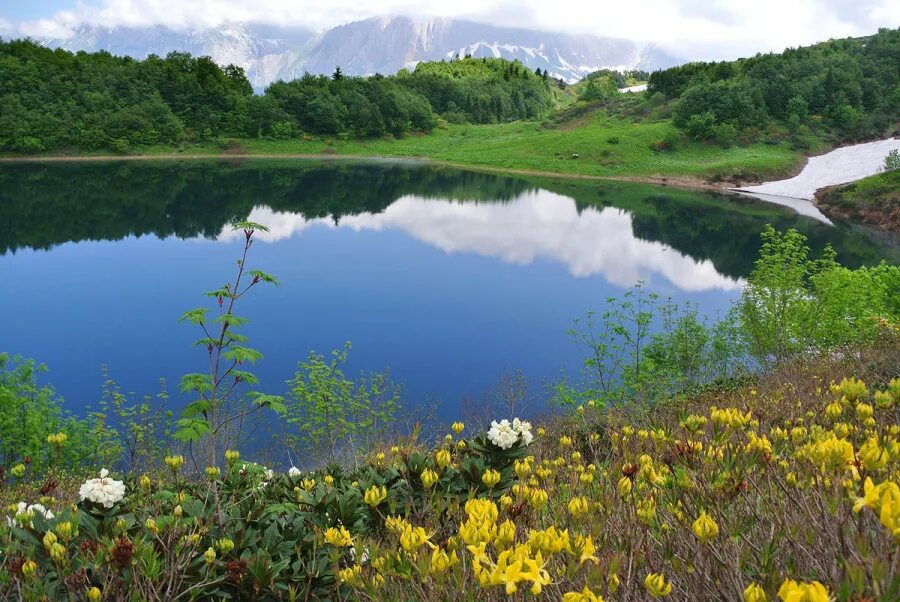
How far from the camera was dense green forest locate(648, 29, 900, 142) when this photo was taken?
226ft

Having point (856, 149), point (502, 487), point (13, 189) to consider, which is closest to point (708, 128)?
point (856, 149)

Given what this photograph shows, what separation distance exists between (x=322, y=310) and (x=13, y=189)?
35.9 meters

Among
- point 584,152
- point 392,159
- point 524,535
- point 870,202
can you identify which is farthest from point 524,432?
→ point 392,159

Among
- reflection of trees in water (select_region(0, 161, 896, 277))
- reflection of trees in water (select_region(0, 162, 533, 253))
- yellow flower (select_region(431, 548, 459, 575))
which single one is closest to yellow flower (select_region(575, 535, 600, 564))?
yellow flower (select_region(431, 548, 459, 575))

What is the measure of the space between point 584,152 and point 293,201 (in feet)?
125

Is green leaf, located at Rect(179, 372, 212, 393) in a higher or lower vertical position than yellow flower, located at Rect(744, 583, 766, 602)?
lower

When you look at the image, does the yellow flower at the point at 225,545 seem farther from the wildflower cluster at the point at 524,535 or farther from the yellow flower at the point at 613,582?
the yellow flower at the point at 613,582

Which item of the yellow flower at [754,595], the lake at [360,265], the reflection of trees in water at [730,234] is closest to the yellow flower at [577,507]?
the yellow flower at [754,595]

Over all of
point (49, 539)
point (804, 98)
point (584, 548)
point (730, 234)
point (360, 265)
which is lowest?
point (360, 265)

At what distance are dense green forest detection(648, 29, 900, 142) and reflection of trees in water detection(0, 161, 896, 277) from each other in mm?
18653

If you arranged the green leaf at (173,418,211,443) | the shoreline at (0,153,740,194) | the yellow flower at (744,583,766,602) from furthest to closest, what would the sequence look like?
the shoreline at (0,153,740,194) → the green leaf at (173,418,211,443) → the yellow flower at (744,583,766,602)

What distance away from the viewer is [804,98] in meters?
71.3

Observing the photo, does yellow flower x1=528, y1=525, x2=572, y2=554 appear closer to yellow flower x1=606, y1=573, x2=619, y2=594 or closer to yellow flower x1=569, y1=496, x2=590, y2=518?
yellow flower x1=606, y1=573, x2=619, y2=594

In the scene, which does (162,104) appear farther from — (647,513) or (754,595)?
(754,595)
